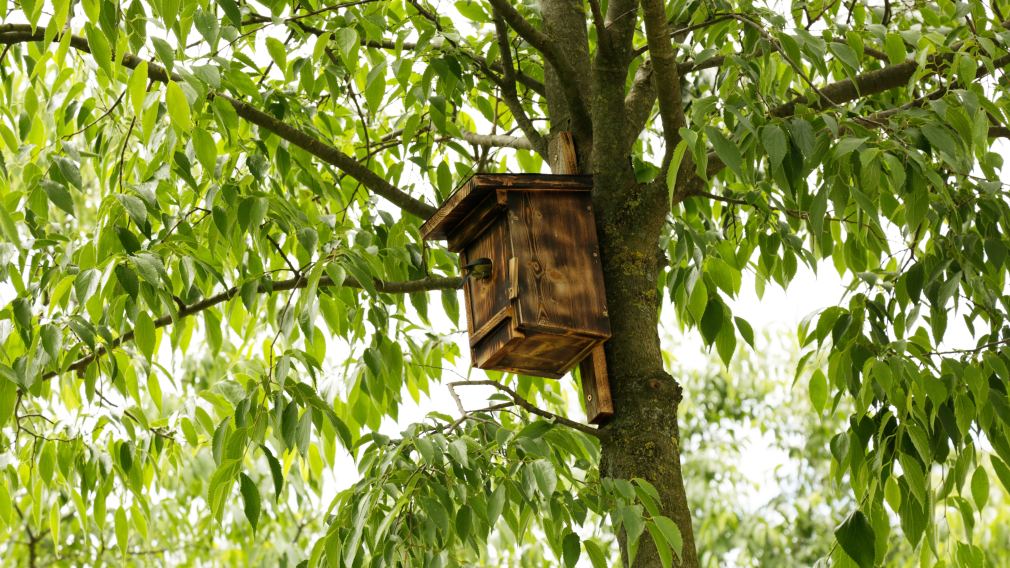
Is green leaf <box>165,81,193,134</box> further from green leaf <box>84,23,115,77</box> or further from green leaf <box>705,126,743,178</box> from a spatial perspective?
green leaf <box>705,126,743,178</box>

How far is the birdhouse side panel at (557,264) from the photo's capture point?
80.9 inches

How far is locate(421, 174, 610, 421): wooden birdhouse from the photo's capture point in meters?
2.06

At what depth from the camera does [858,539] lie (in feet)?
6.14

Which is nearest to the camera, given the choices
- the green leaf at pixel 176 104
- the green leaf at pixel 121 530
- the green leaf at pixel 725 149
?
the green leaf at pixel 725 149

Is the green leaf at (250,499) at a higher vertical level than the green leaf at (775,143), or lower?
lower

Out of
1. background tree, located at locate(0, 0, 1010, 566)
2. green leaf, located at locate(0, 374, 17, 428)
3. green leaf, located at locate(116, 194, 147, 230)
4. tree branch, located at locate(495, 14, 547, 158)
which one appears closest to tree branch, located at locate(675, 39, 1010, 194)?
background tree, located at locate(0, 0, 1010, 566)

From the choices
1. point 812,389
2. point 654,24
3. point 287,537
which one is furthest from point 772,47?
point 287,537

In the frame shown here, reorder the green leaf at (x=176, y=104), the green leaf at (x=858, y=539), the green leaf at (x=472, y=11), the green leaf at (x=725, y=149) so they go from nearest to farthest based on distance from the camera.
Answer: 1. the green leaf at (x=725, y=149)
2. the green leaf at (x=176, y=104)
3. the green leaf at (x=858, y=539)
4. the green leaf at (x=472, y=11)

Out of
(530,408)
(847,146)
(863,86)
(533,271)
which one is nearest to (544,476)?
(530,408)

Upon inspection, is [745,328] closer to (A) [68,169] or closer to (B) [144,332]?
(B) [144,332]

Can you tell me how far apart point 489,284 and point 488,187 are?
19cm

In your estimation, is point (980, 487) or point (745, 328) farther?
point (745, 328)

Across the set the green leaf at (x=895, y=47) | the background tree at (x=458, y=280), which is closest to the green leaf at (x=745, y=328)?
the background tree at (x=458, y=280)

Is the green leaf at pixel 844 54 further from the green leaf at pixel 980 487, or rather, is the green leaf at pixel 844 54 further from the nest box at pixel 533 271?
the green leaf at pixel 980 487
